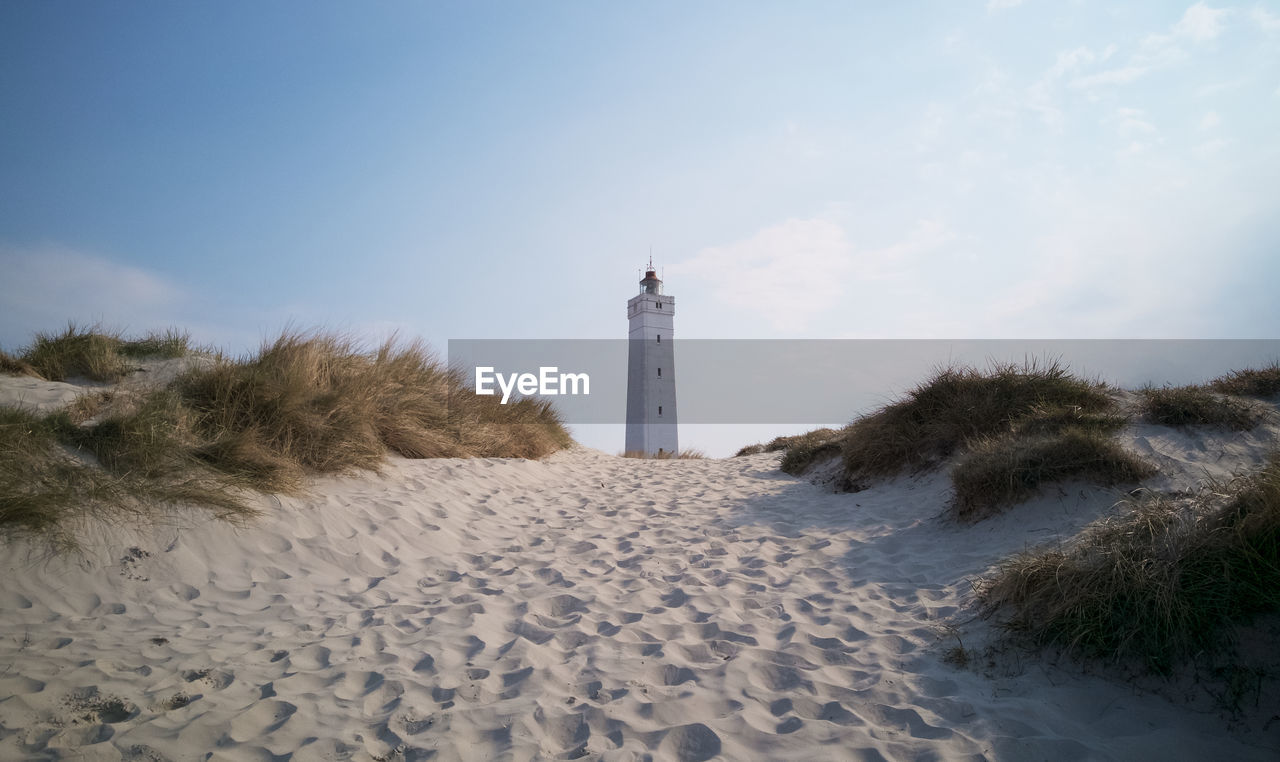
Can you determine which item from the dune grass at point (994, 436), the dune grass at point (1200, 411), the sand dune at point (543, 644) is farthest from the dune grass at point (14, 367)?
→ the dune grass at point (1200, 411)

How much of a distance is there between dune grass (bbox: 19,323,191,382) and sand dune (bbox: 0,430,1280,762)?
4372mm

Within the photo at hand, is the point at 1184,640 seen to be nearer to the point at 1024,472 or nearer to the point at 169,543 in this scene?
the point at 1024,472

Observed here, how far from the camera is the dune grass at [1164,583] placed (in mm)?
2766

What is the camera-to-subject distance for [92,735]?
2596 mm

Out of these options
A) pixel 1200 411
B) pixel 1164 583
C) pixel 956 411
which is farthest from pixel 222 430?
pixel 1200 411

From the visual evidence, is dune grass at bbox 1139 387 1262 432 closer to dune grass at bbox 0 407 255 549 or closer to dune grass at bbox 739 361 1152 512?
dune grass at bbox 739 361 1152 512

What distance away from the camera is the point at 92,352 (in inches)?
318

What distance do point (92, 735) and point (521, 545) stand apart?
3339 mm

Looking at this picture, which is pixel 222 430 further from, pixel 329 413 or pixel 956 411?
pixel 956 411

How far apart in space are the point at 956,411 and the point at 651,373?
20180 mm

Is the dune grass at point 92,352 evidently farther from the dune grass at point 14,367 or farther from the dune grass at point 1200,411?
the dune grass at point 1200,411

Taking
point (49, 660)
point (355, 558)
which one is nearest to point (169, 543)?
point (355, 558)

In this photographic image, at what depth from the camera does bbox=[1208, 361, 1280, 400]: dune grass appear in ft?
20.2

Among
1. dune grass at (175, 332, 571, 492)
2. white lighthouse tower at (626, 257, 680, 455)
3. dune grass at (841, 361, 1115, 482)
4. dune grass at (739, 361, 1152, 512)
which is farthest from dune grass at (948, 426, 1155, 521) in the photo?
white lighthouse tower at (626, 257, 680, 455)
